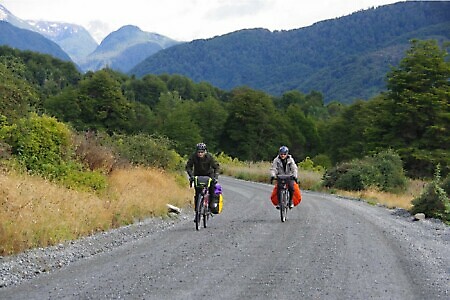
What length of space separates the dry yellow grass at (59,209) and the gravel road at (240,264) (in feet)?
1.50

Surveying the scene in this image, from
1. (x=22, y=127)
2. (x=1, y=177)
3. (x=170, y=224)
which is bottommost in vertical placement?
(x=170, y=224)

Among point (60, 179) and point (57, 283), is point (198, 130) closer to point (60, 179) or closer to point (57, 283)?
point (60, 179)

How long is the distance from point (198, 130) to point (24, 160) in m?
66.9

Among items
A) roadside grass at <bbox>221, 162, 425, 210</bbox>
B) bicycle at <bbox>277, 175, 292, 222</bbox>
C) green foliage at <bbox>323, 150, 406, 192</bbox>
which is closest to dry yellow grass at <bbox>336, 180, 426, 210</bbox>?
roadside grass at <bbox>221, 162, 425, 210</bbox>

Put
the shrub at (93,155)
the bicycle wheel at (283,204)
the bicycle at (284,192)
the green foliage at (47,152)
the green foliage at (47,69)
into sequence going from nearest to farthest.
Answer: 1. the bicycle wheel at (283,204)
2. the bicycle at (284,192)
3. the green foliage at (47,152)
4. the shrub at (93,155)
5. the green foliage at (47,69)

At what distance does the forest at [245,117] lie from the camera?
23.1 meters

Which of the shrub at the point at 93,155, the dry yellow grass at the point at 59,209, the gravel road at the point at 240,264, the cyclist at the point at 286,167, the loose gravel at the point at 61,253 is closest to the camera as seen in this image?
the gravel road at the point at 240,264

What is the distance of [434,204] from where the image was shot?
1742cm

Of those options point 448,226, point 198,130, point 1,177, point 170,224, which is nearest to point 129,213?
point 170,224

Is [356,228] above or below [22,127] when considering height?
below

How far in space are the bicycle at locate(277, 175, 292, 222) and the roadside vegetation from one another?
12.0 ft

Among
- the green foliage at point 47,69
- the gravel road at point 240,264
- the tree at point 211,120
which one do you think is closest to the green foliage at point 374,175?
the gravel road at point 240,264

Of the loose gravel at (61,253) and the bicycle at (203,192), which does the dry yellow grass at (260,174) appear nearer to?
the bicycle at (203,192)

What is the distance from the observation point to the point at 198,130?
81875 mm
